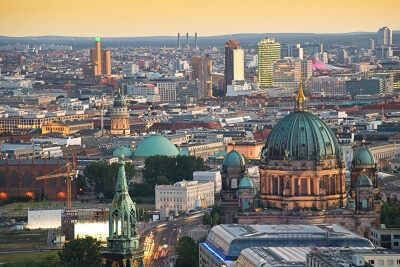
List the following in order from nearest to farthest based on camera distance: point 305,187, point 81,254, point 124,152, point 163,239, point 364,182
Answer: point 81,254
point 364,182
point 305,187
point 163,239
point 124,152

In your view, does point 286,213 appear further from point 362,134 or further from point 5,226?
point 362,134

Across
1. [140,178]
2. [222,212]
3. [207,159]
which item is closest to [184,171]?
[140,178]

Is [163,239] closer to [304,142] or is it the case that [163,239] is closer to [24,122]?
[304,142]

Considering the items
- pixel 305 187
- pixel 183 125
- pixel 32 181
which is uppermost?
pixel 305 187

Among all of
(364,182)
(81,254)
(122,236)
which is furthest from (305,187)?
(122,236)

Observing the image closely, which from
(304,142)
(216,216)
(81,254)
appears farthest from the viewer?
(216,216)

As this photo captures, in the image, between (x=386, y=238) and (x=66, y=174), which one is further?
(x=66, y=174)
